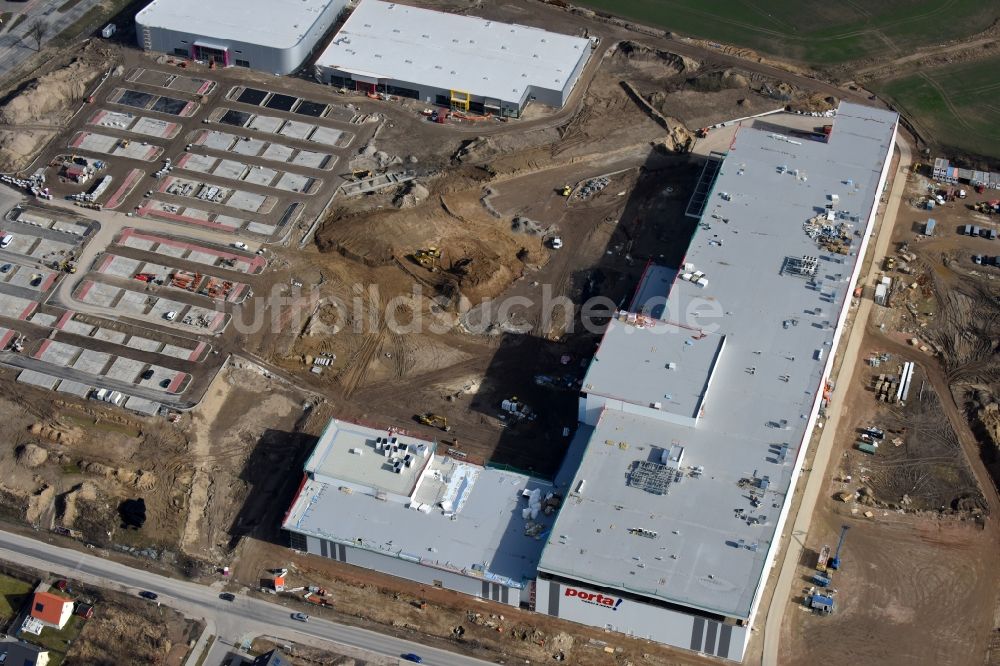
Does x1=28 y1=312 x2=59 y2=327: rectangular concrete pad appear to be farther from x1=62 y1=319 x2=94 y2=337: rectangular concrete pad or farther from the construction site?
x1=62 y1=319 x2=94 y2=337: rectangular concrete pad

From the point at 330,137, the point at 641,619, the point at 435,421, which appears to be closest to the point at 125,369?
the point at 435,421

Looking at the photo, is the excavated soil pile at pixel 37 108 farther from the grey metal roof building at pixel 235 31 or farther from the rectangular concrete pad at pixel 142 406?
the rectangular concrete pad at pixel 142 406

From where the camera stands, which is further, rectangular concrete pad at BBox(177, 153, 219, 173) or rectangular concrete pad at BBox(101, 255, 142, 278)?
rectangular concrete pad at BBox(177, 153, 219, 173)

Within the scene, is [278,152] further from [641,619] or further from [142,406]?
[641,619]

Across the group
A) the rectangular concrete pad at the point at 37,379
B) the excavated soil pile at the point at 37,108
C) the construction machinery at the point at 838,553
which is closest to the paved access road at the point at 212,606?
the rectangular concrete pad at the point at 37,379

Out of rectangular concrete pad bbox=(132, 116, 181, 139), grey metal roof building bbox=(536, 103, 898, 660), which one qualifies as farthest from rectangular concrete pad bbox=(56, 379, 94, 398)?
grey metal roof building bbox=(536, 103, 898, 660)

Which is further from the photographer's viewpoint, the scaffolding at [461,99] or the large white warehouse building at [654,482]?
the scaffolding at [461,99]

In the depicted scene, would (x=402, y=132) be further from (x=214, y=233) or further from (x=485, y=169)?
(x=214, y=233)

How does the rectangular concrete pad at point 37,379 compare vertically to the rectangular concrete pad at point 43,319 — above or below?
below
